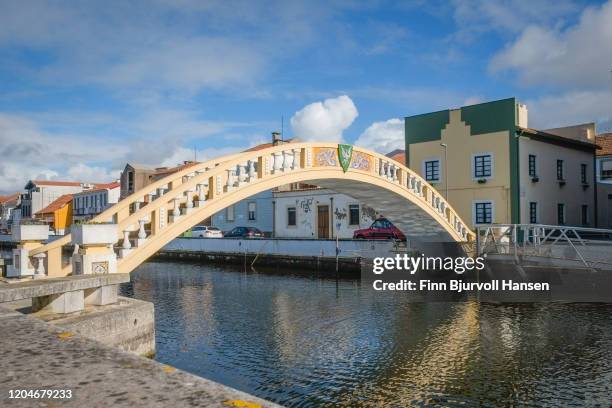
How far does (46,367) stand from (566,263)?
18751mm

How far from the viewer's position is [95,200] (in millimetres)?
66312

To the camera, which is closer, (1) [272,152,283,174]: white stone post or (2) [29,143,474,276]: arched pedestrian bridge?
(2) [29,143,474,276]: arched pedestrian bridge

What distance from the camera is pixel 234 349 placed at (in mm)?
11977

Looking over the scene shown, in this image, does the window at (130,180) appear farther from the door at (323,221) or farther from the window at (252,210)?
the door at (323,221)

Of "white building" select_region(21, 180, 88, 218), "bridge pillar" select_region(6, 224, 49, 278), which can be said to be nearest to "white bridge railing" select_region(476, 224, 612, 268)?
"bridge pillar" select_region(6, 224, 49, 278)

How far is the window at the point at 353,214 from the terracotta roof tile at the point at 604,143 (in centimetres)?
1865

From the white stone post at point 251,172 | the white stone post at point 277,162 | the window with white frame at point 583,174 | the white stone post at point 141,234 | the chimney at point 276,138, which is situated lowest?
the white stone post at point 141,234

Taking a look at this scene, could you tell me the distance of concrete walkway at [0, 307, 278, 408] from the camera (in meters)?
2.82

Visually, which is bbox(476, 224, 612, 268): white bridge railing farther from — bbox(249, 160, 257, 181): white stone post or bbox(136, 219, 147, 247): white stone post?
bbox(136, 219, 147, 247): white stone post

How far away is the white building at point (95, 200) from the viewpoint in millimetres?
63172

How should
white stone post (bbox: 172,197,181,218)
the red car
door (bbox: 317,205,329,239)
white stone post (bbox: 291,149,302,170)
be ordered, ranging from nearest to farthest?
1. white stone post (bbox: 172,197,181,218)
2. white stone post (bbox: 291,149,302,170)
3. the red car
4. door (bbox: 317,205,329,239)

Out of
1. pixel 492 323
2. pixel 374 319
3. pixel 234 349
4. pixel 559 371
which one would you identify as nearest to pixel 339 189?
pixel 374 319

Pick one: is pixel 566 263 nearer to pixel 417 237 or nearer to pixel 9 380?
pixel 417 237

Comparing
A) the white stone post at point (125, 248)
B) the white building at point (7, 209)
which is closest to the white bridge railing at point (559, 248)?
the white stone post at point (125, 248)
